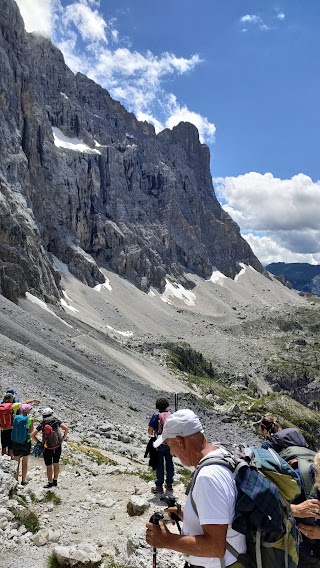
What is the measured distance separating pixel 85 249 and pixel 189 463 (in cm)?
13235

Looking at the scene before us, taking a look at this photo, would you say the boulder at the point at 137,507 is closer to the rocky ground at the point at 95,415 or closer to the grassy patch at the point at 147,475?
the rocky ground at the point at 95,415

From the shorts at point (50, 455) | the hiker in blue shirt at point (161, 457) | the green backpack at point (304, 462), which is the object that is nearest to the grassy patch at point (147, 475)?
the hiker in blue shirt at point (161, 457)

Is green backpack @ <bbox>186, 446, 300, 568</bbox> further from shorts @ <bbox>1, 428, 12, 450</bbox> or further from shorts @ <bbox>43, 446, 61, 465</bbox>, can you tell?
shorts @ <bbox>1, 428, 12, 450</bbox>

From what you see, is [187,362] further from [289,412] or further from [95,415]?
[95,415]

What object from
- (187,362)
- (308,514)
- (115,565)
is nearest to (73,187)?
(187,362)

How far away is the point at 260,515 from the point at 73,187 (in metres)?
135

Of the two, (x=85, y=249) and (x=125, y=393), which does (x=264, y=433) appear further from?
(x=85, y=249)

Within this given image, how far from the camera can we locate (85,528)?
873cm

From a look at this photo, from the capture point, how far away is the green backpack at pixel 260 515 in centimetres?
353

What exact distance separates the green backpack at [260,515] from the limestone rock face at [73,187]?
187 ft

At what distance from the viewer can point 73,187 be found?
131375 mm

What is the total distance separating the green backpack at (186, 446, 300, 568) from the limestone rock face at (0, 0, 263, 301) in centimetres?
5713

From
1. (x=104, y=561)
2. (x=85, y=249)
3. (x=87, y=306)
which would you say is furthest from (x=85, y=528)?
(x=85, y=249)

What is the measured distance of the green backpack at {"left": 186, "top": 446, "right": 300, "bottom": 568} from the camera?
3.53 meters
